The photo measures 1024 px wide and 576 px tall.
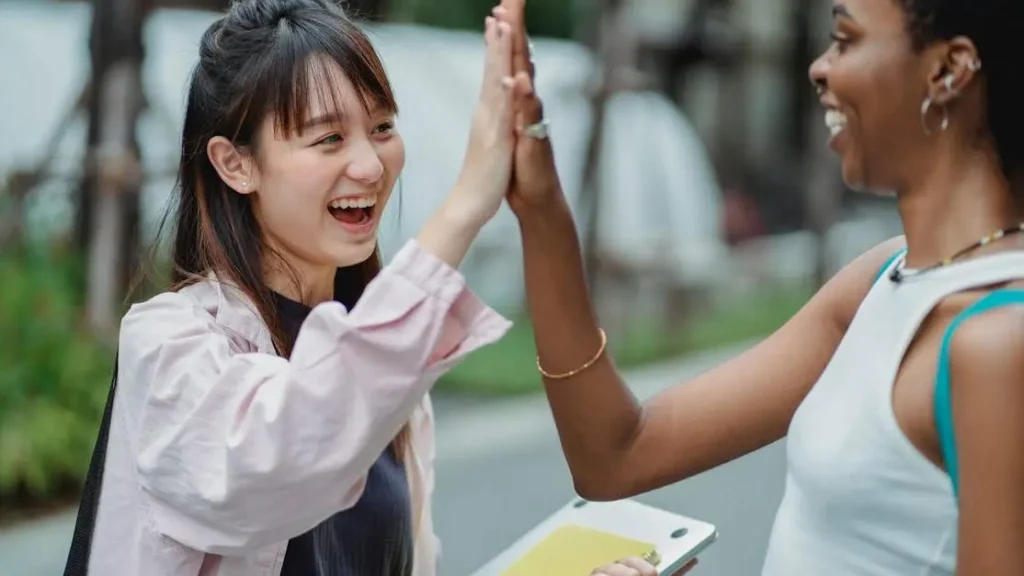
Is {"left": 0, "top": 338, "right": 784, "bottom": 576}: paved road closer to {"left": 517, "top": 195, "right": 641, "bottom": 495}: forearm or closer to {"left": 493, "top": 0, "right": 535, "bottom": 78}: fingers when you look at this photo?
{"left": 517, "top": 195, "right": 641, "bottom": 495}: forearm

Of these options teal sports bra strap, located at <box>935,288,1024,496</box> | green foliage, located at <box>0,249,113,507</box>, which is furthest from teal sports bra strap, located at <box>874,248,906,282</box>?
green foliage, located at <box>0,249,113,507</box>

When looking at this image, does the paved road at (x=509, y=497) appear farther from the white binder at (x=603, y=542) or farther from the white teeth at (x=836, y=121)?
the white teeth at (x=836, y=121)

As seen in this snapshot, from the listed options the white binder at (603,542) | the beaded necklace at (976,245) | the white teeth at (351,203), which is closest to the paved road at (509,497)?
the white binder at (603,542)

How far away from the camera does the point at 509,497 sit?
15.5ft

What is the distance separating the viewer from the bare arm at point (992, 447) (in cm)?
105

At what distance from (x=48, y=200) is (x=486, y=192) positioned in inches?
154

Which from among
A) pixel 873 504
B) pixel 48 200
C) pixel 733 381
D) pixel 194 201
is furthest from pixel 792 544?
pixel 48 200

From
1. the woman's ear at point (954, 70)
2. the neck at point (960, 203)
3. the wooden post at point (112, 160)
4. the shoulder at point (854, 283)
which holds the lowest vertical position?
the wooden post at point (112, 160)

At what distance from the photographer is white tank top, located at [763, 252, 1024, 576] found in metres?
1.15

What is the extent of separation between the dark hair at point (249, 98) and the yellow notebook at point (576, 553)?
0.42 m

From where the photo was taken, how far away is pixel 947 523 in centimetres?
114

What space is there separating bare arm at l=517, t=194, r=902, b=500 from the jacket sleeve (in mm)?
207

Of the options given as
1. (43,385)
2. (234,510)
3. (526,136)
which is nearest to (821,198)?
(43,385)

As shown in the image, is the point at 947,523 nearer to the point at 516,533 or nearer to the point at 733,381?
the point at 733,381
